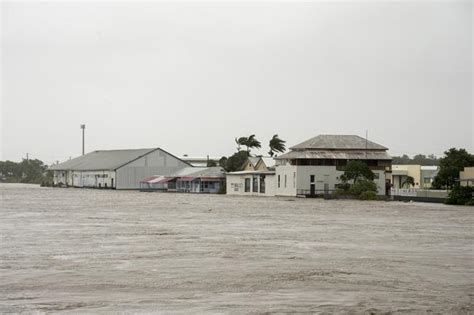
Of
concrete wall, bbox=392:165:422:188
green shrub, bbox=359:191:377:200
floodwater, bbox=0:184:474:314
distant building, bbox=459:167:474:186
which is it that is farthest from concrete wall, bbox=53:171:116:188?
floodwater, bbox=0:184:474:314

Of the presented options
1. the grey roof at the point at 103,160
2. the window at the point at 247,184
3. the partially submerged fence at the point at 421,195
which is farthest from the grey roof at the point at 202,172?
the partially submerged fence at the point at 421,195

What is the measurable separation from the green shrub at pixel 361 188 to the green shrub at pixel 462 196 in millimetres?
10004

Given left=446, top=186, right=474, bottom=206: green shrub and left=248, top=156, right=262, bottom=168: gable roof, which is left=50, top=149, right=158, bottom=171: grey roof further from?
left=446, top=186, right=474, bottom=206: green shrub

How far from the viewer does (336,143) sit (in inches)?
2805

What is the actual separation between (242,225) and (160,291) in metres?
16.5

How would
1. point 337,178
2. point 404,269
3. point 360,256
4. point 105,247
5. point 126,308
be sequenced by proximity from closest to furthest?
1. point 126,308
2. point 404,269
3. point 360,256
4. point 105,247
5. point 337,178

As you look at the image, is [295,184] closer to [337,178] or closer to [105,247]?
[337,178]

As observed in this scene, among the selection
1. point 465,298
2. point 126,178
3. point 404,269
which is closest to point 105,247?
point 404,269

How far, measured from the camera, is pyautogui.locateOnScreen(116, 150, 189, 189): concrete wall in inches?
3848

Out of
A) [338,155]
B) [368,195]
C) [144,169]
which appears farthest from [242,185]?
[144,169]

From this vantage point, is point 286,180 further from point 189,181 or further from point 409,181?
point 409,181

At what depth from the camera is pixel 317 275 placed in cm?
1502

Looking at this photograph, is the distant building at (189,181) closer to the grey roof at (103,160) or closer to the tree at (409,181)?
the grey roof at (103,160)

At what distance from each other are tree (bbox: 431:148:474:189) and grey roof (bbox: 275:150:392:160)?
15.6 feet
